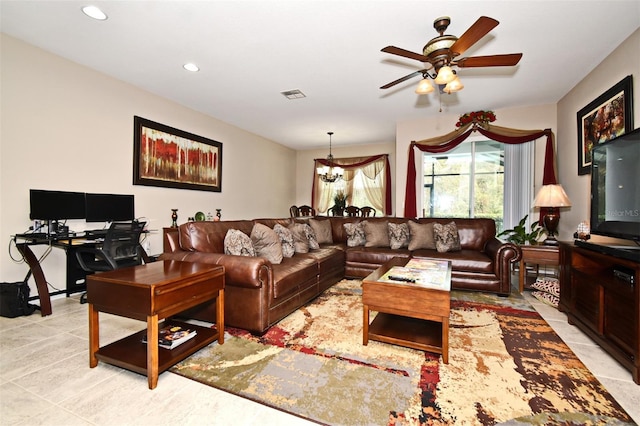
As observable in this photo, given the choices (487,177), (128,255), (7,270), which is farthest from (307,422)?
(487,177)

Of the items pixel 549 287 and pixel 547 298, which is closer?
pixel 547 298

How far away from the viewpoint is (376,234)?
4508mm

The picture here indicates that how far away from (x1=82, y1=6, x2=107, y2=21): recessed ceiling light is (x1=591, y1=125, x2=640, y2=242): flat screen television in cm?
426

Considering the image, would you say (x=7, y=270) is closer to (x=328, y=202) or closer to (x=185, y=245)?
(x=185, y=245)

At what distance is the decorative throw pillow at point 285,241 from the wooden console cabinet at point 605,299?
2.73m

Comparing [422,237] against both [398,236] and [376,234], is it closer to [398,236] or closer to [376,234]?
[398,236]

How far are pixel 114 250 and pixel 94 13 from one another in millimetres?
2171

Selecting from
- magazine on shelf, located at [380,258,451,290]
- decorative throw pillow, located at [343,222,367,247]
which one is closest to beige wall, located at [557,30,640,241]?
magazine on shelf, located at [380,258,451,290]

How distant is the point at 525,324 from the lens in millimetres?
2590

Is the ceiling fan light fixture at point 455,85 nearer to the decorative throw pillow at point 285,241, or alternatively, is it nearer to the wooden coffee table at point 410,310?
the wooden coffee table at point 410,310

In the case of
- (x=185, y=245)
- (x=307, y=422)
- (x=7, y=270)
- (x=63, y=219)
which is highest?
(x=63, y=219)

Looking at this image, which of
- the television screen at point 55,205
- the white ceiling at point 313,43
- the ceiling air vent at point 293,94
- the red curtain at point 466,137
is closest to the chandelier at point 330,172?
the red curtain at point 466,137

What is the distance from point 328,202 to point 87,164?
5.41m

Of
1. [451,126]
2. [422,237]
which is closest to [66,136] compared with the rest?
[422,237]
